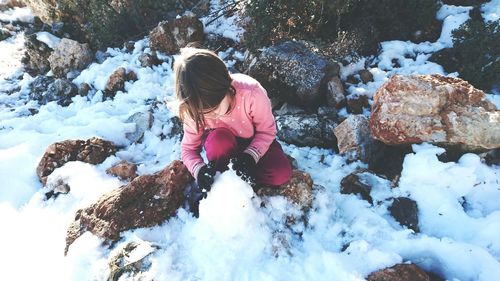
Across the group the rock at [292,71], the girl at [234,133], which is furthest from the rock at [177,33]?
the girl at [234,133]

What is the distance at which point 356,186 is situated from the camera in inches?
108

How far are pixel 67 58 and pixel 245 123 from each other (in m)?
3.56

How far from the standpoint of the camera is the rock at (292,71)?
3541mm

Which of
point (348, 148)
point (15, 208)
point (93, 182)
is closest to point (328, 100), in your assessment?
point (348, 148)

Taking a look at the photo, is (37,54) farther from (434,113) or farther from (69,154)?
(434,113)

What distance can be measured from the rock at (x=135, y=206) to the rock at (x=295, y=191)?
0.59m

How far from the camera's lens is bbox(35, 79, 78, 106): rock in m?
4.59

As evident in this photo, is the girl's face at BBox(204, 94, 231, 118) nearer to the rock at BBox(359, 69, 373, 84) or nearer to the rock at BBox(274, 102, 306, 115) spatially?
the rock at BBox(274, 102, 306, 115)

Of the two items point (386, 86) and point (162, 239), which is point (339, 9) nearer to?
point (386, 86)

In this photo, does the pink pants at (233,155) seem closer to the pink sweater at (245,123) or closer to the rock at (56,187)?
the pink sweater at (245,123)

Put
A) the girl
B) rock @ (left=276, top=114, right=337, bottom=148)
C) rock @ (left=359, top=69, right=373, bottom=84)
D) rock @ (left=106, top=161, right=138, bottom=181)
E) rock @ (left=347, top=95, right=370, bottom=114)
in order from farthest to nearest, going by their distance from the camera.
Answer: rock @ (left=359, top=69, right=373, bottom=84) → rock @ (left=347, top=95, right=370, bottom=114) → rock @ (left=276, top=114, right=337, bottom=148) → rock @ (left=106, top=161, right=138, bottom=181) → the girl

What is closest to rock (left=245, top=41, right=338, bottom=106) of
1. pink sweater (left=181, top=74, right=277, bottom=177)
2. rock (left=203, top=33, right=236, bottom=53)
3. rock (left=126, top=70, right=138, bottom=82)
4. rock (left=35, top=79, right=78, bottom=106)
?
rock (left=203, top=33, right=236, bottom=53)

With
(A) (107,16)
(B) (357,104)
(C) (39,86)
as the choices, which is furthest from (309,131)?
(C) (39,86)

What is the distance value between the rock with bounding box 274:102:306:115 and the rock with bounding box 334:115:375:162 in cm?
60
